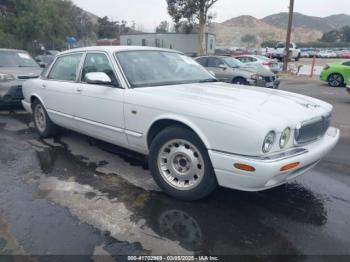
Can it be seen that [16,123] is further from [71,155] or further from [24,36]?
[24,36]

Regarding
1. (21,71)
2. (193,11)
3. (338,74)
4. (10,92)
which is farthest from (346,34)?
(10,92)

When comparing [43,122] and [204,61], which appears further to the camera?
[204,61]

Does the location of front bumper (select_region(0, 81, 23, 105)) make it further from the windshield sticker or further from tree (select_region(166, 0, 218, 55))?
tree (select_region(166, 0, 218, 55))

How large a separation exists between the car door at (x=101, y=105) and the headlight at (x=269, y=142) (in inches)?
72.1

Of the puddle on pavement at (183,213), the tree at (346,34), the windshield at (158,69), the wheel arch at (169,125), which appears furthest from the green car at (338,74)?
the tree at (346,34)

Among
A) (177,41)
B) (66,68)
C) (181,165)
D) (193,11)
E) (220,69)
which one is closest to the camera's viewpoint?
(181,165)

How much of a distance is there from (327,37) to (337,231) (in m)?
102

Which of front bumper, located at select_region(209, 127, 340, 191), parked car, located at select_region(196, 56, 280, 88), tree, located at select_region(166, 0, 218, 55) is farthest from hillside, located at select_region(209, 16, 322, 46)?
front bumper, located at select_region(209, 127, 340, 191)

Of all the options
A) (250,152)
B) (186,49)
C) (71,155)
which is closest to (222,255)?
(250,152)

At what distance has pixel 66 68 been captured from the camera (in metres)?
5.31

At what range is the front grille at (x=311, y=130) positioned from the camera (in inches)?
129

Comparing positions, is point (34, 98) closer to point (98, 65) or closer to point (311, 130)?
point (98, 65)

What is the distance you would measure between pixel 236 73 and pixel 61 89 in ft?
26.4

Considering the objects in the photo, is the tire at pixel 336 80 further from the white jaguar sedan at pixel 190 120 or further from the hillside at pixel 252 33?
the hillside at pixel 252 33
